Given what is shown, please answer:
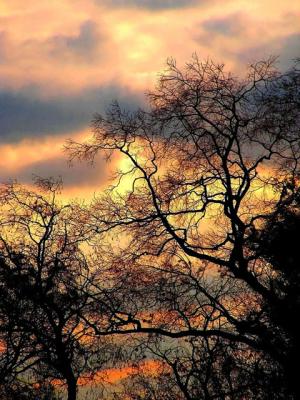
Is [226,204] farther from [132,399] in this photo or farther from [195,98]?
[132,399]

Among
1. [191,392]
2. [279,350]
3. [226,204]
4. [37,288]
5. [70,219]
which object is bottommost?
[279,350]

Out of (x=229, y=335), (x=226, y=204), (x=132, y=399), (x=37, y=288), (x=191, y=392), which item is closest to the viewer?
(x=229, y=335)

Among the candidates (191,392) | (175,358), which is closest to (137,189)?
(175,358)

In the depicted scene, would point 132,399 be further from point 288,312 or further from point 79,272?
point 288,312

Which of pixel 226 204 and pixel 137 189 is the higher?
pixel 137 189

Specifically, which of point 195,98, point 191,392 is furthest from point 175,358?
point 195,98

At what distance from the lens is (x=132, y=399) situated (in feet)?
77.5

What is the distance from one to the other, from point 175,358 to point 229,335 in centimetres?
483

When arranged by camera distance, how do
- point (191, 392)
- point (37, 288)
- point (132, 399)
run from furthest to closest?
point (132, 399) → point (191, 392) → point (37, 288)

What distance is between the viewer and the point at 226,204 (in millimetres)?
18094

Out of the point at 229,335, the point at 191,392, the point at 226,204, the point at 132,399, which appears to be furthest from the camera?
the point at 132,399

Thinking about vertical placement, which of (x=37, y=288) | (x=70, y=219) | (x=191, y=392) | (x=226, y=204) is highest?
(x=70, y=219)

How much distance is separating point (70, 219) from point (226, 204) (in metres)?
6.55

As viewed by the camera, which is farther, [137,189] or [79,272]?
[79,272]
